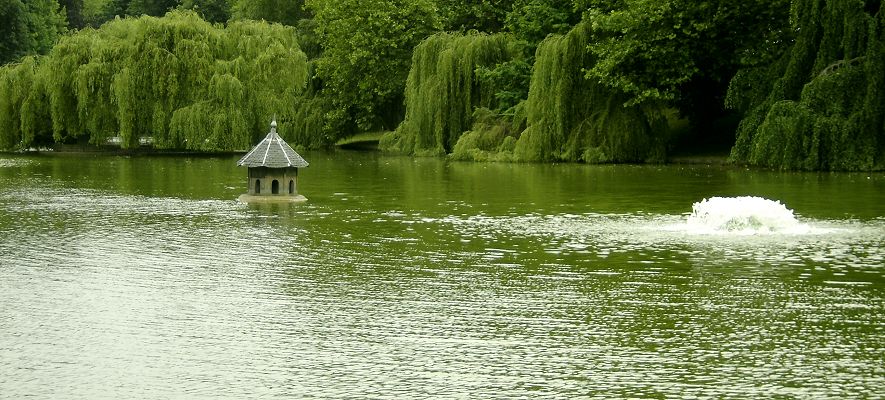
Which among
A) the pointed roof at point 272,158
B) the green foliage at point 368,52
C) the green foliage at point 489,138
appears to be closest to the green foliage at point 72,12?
the green foliage at point 368,52

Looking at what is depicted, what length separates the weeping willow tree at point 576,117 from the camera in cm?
4909

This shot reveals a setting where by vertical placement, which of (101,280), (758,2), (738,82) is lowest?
(101,280)

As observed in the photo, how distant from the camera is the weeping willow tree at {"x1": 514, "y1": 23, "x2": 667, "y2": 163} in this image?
161 feet

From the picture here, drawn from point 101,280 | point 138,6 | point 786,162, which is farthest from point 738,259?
point 138,6

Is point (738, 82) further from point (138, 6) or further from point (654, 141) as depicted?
point (138, 6)

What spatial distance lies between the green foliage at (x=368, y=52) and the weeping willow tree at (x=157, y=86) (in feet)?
31.1

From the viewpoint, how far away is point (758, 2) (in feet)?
158

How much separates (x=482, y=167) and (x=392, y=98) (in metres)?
23.5

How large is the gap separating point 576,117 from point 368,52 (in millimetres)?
21164

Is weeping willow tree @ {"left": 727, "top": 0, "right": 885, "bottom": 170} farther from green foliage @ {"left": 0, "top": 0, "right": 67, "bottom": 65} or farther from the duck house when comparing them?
green foliage @ {"left": 0, "top": 0, "right": 67, "bottom": 65}

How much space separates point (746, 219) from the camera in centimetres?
2302

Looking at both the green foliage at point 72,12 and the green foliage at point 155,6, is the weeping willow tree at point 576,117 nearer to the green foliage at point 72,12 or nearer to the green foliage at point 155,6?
the green foliage at point 155,6

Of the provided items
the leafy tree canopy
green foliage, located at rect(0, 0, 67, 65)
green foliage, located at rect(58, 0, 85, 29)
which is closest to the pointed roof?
the leafy tree canopy

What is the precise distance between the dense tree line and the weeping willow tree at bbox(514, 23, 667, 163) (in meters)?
0.06
